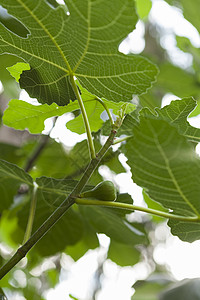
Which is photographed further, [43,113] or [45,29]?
[43,113]

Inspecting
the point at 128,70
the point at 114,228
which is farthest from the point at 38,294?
the point at 128,70

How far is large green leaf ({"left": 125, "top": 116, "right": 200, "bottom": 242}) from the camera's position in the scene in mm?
419

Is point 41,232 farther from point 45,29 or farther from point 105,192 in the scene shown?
point 45,29

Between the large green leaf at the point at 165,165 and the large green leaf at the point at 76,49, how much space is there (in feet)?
0.41

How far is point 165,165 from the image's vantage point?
44cm

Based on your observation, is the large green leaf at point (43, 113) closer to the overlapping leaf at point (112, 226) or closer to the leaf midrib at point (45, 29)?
the leaf midrib at point (45, 29)

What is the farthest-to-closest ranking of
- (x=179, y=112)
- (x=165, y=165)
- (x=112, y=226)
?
(x=112, y=226), (x=179, y=112), (x=165, y=165)

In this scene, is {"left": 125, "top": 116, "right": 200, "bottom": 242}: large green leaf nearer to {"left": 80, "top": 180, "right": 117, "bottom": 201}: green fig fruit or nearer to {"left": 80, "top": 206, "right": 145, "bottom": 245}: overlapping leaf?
{"left": 80, "top": 180, "right": 117, "bottom": 201}: green fig fruit

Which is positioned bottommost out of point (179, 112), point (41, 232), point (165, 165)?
point (41, 232)

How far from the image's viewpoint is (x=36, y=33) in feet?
1.63

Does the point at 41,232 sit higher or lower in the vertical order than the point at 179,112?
lower

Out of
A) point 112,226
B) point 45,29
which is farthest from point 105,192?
point 112,226

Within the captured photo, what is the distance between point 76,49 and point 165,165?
7.8 inches

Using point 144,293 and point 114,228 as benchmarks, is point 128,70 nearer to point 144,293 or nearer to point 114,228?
point 144,293
